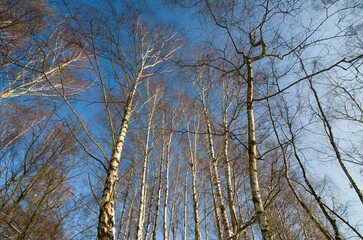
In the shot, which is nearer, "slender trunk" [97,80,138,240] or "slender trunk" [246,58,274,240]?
"slender trunk" [246,58,274,240]

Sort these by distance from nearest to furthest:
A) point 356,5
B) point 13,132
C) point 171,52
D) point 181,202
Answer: point 356,5 → point 171,52 → point 13,132 → point 181,202

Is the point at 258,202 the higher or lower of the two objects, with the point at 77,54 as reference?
lower

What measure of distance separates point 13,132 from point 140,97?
416 cm

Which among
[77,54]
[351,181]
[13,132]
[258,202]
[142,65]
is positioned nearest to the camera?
[258,202]

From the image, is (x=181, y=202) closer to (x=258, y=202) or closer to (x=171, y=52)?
(x=171, y=52)

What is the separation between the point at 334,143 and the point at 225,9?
12.7ft

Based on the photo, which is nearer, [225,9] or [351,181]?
[225,9]

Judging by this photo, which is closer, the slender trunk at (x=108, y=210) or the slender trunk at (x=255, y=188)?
the slender trunk at (x=255, y=188)

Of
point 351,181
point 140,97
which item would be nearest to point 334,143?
point 351,181

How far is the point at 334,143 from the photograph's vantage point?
13.2 ft

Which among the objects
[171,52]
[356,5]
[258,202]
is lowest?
[258,202]

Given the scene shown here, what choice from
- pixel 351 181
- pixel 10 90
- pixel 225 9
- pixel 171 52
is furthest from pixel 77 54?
pixel 351 181

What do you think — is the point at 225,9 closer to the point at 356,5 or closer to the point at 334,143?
the point at 356,5

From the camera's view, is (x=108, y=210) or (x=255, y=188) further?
(x=108, y=210)
